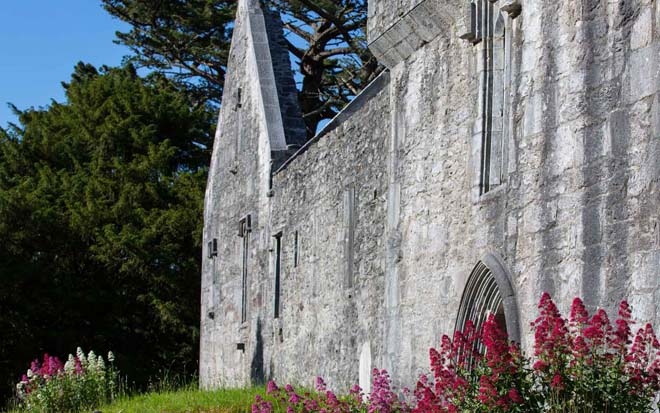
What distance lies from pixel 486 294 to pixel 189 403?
5.33m

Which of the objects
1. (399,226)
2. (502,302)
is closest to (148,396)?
(399,226)

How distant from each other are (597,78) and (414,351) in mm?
3843

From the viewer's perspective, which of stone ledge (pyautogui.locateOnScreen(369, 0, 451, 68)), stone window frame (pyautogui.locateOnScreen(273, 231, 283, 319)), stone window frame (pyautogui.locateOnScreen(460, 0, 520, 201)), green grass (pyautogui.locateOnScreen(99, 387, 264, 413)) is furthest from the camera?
stone window frame (pyautogui.locateOnScreen(273, 231, 283, 319))

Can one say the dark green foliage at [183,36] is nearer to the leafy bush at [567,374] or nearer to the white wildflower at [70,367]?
the white wildflower at [70,367]

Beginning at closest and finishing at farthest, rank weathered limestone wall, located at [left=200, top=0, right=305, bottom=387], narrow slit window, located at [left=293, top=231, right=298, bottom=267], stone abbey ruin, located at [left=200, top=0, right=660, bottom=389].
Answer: stone abbey ruin, located at [left=200, top=0, right=660, bottom=389]
narrow slit window, located at [left=293, top=231, right=298, bottom=267]
weathered limestone wall, located at [left=200, top=0, right=305, bottom=387]

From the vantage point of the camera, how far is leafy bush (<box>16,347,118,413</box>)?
54.2 ft

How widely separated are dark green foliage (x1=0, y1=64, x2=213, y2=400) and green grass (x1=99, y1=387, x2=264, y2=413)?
1062 cm

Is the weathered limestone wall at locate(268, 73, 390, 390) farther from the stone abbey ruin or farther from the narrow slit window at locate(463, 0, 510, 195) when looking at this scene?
the narrow slit window at locate(463, 0, 510, 195)

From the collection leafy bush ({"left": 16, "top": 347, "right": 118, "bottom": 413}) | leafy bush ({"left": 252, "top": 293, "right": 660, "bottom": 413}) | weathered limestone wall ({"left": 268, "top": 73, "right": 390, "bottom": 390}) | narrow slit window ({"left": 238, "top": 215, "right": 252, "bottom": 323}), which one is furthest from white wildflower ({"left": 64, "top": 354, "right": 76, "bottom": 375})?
leafy bush ({"left": 252, "top": 293, "right": 660, "bottom": 413})

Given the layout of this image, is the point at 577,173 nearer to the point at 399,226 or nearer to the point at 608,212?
the point at 608,212

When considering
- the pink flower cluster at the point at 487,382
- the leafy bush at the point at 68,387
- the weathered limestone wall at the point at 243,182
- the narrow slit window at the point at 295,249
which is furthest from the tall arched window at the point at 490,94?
the weathered limestone wall at the point at 243,182

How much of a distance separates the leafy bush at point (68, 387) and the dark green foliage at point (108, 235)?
29.4 ft

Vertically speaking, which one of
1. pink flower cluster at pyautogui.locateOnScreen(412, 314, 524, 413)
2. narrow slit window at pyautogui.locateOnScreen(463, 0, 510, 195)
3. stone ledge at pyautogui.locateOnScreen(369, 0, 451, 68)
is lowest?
pink flower cluster at pyautogui.locateOnScreen(412, 314, 524, 413)

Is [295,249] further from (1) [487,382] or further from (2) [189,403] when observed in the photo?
(1) [487,382]
